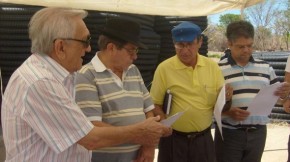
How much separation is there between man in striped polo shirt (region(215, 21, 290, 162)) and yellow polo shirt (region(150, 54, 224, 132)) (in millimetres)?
158

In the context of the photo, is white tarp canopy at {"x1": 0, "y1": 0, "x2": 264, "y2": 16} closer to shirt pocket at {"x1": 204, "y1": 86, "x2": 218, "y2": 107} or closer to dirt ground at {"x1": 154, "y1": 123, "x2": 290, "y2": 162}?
shirt pocket at {"x1": 204, "y1": 86, "x2": 218, "y2": 107}

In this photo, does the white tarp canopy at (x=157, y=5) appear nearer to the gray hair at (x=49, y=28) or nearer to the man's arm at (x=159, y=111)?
the man's arm at (x=159, y=111)

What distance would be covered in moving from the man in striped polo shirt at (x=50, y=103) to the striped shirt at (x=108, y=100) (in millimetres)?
274

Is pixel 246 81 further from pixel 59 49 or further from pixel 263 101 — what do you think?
pixel 59 49

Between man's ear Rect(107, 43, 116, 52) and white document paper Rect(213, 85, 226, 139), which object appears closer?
man's ear Rect(107, 43, 116, 52)

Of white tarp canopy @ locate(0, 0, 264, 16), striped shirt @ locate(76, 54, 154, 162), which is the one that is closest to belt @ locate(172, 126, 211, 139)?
striped shirt @ locate(76, 54, 154, 162)

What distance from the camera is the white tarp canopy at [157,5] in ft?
9.77

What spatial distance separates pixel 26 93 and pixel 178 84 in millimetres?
1351

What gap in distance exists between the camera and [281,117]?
6582mm

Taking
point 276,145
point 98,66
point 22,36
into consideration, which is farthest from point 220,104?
point 276,145

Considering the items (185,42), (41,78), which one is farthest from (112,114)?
(185,42)

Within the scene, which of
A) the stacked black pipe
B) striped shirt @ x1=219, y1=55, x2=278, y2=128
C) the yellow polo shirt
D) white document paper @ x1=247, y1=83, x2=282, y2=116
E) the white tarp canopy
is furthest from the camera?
the stacked black pipe

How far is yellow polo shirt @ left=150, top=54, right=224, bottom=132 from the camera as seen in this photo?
2.63m

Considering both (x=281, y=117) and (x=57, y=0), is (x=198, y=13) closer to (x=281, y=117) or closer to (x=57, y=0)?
(x=57, y=0)
